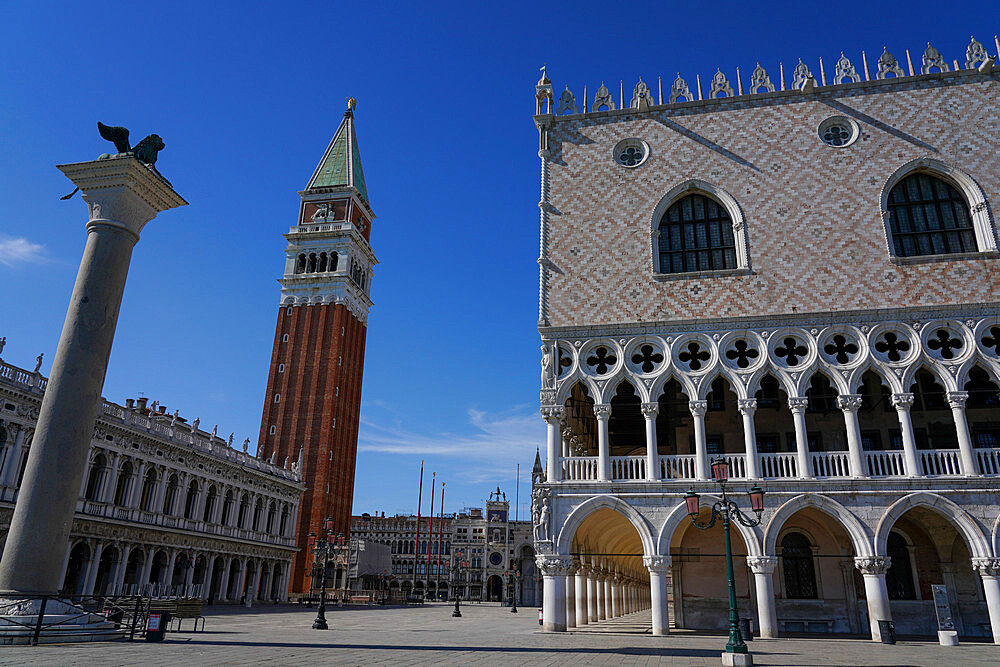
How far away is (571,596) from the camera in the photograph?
2144 cm

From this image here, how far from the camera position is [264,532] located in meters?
49.7

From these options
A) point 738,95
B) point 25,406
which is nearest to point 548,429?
point 738,95

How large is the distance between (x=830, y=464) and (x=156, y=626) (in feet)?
60.9

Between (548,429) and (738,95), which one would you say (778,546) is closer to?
(548,429)

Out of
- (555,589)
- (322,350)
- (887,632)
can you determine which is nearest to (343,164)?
(322,350)

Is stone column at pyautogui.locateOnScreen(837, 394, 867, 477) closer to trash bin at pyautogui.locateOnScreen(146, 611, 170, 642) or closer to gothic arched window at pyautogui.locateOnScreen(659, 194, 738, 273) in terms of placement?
gothic arched window at pyautogui.locateOnScreen(659, 194, 738, 273)

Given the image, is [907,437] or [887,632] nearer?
[887,632]

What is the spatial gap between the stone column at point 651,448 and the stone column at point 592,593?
4.88 meters

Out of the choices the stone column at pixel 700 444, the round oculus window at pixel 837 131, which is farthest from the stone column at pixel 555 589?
the round oculus window at pixel 837 131

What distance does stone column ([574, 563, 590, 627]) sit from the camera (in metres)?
22.3

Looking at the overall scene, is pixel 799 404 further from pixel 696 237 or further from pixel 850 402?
pixel 696 237

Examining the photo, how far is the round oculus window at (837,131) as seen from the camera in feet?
77.8

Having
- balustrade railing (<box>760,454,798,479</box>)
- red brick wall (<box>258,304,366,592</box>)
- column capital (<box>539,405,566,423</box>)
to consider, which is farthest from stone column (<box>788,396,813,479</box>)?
Result: red brick wall (<box>258,304,366,592</box>)

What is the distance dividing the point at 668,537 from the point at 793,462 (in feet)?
15.7
